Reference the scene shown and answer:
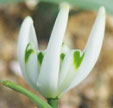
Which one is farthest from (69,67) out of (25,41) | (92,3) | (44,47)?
(44,47)

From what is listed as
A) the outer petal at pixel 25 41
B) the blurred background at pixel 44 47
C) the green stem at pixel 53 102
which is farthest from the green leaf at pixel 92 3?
the blurred background at pixel 44 47

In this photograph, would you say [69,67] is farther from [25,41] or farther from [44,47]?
[44,47]

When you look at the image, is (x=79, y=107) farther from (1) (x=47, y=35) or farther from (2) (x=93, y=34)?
(2) (x=93, y=34)

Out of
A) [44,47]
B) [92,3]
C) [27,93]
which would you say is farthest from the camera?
[44,47]

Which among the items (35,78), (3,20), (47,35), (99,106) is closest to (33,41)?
(35,78)

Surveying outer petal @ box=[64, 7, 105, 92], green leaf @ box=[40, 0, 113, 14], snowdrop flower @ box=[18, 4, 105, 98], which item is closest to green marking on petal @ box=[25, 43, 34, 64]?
snowdrop flower @ box=[18, 4, 105, 98]

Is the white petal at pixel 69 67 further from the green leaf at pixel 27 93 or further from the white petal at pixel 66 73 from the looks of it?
the green leaf at pixel 27 93

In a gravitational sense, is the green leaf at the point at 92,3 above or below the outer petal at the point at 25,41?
above
